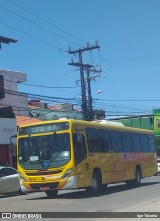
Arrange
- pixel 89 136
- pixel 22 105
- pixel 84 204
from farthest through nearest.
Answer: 1. pixel 22 105
2. pixel 89 136
3. pixel 84 204

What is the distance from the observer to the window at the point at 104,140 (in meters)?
20.4

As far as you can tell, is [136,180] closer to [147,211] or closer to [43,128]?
[43,128]

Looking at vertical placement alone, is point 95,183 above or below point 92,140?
below

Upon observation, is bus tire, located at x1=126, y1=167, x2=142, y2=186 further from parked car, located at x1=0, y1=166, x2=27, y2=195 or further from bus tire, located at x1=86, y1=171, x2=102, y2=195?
parked car, located at x1=0, y1=166, x2=27, y2=195

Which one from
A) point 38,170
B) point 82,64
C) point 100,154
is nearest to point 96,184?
point 100,154

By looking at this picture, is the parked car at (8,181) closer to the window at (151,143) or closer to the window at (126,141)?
the window at (126,141)

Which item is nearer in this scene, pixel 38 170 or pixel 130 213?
pixel 130 213

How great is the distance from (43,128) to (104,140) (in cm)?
327

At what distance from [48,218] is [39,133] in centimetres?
681

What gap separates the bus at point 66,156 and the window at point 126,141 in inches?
56.4

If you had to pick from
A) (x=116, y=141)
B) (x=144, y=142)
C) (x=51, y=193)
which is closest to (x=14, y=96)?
(x=144, y=142)

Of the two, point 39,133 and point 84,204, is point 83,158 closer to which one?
point 39,133

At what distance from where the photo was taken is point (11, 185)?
74.1ft

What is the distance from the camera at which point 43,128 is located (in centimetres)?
1875
